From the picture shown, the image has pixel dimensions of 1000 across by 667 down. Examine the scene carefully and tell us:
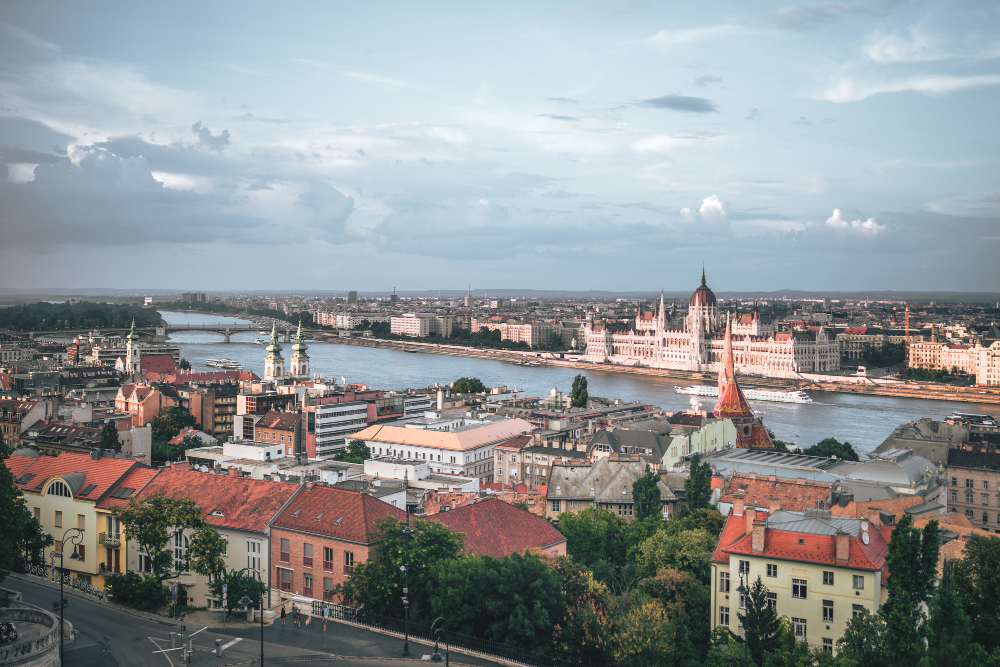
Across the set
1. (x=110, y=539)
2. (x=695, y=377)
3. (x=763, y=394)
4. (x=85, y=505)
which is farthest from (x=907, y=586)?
(x=695, y=377)

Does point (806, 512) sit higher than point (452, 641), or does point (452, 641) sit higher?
point (806, 512)

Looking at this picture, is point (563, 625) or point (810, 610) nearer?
point (563, 625)

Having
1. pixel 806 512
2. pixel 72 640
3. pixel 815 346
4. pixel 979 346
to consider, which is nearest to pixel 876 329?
pixel 815 346

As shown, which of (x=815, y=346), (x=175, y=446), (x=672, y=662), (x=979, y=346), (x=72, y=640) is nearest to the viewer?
(x=72, y=640)

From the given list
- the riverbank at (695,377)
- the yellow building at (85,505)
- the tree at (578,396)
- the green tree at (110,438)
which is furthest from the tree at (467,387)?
the yellow building at (85,505)

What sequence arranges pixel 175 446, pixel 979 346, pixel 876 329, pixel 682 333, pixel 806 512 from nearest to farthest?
1. pixel 806 512
2. pixel 175 446
3. pixel 979 346
4. pixel 682 333
5. pixel 876 329

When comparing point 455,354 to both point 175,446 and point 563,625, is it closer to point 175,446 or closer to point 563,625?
point 175,446
